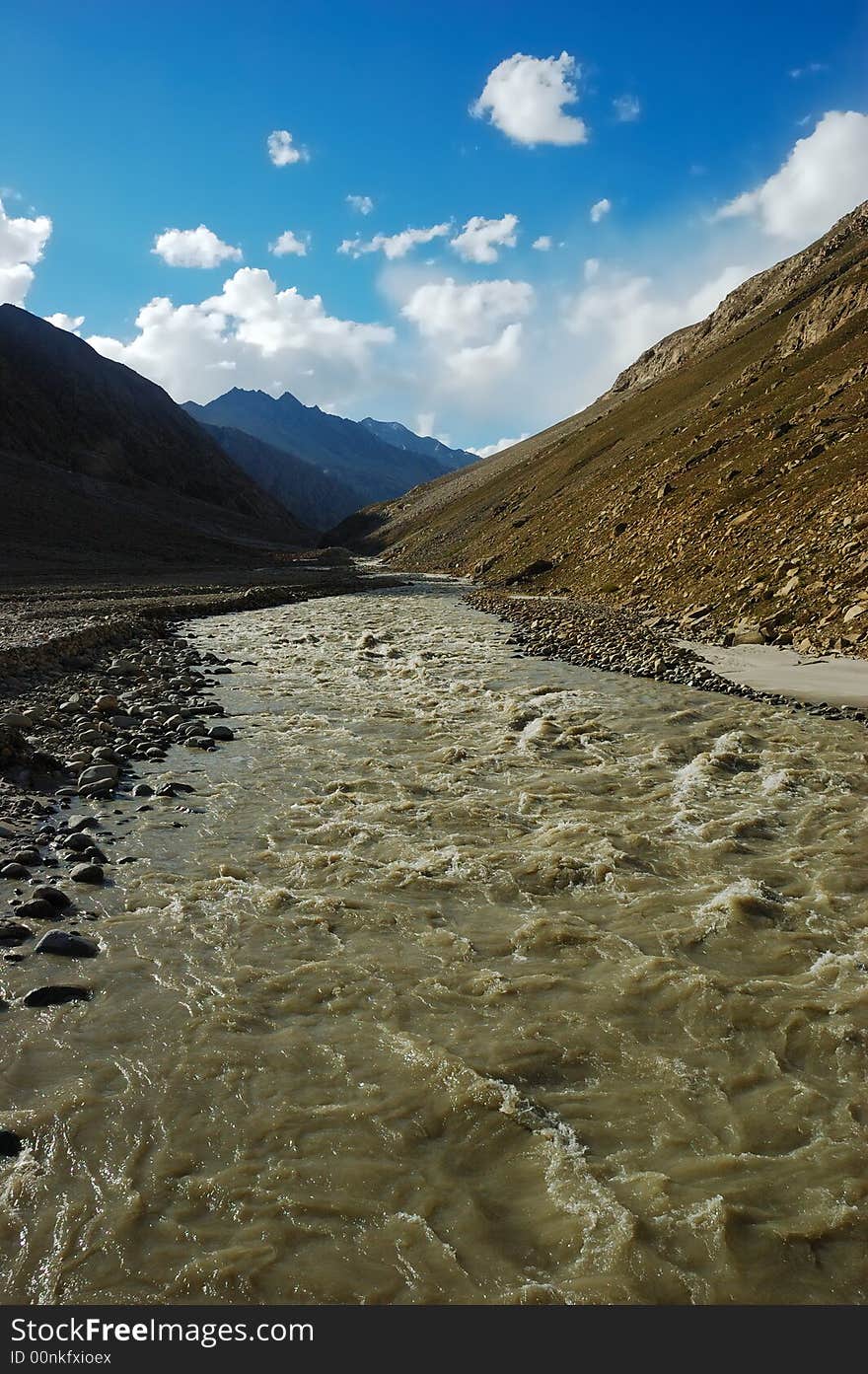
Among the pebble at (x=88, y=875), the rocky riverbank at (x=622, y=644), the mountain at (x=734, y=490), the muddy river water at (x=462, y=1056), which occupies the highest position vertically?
the mountain at (x=734, y=490)

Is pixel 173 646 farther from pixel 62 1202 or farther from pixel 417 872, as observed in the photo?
pixel 62 1202

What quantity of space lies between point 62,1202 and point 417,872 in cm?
500

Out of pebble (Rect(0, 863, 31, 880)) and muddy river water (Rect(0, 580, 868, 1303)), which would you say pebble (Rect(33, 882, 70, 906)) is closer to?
muddy river water (Rect(0, 580, 868, 1303))

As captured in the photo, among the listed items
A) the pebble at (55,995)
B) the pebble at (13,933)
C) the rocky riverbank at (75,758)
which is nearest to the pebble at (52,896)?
the rocky riverbank at (75,758)

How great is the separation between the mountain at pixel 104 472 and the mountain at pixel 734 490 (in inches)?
1502

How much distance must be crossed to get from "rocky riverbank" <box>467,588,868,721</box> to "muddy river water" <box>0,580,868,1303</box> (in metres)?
6.70

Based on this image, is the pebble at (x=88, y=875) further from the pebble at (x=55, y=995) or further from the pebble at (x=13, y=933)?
the pebble at (x=55, y=995)

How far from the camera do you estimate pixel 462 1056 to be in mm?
5789

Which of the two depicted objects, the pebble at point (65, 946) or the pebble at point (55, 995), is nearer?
the pebble at point (55, 995)

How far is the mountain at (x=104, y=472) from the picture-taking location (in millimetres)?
84562

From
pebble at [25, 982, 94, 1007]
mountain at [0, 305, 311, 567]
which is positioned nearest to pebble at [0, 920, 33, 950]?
pebble at [25, 982, 94, 1007]

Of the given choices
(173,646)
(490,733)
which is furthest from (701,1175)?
(173,646)

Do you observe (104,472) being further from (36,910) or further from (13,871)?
(36,910)

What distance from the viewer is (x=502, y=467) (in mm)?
150250
